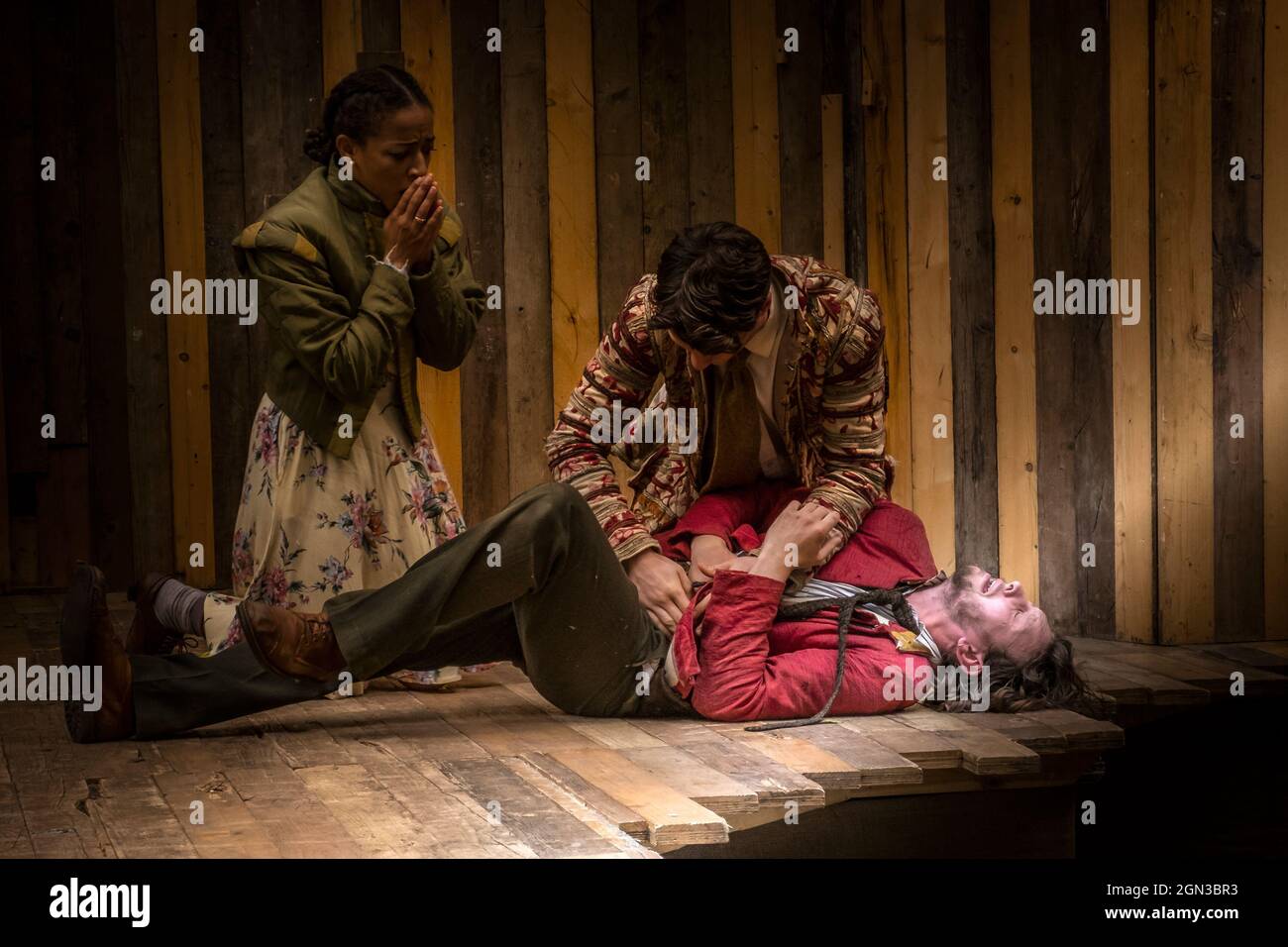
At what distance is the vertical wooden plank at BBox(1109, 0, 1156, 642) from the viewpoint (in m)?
4.68

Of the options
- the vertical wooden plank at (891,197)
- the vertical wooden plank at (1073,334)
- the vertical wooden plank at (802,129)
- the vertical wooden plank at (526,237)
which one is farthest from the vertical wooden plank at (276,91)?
the vertical wooden plank at (1073,334)

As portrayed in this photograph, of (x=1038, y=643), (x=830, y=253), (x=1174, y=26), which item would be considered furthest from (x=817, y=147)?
(x=1038, y=643)

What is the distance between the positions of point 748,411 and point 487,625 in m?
0.87

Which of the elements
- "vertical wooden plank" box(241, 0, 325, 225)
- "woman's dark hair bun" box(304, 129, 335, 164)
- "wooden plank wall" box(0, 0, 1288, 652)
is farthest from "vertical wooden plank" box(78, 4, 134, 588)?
"woman's dark hair bun" box(304, 129, 335, 164)

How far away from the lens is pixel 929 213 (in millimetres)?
5125

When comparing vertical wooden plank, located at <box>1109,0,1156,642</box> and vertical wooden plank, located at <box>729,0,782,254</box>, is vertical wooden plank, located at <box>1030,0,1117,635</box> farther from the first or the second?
vertical wooden plank, located at <box>729,0,782,254</box>

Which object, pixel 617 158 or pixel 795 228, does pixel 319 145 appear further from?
pixel 795 228

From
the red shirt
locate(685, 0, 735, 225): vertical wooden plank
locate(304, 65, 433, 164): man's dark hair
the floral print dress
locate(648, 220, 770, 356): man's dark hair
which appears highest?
locate(685, 0, 735, 225): vertical wooden plank

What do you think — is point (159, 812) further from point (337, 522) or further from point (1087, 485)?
point (1087, 485)

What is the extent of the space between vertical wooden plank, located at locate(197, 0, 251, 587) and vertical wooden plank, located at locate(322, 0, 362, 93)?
28cm

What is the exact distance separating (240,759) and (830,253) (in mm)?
3024

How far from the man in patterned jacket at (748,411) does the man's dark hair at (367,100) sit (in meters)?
0.74

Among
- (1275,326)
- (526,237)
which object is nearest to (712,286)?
(526,237)
